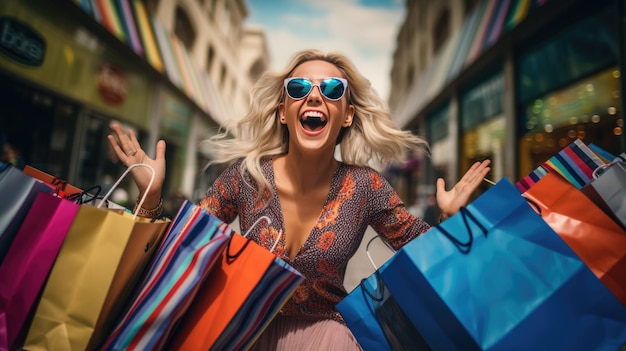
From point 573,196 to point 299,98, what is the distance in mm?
1253

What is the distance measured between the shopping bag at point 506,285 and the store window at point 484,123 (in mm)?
5862

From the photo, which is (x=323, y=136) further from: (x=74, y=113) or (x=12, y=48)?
(x=74, y=113)

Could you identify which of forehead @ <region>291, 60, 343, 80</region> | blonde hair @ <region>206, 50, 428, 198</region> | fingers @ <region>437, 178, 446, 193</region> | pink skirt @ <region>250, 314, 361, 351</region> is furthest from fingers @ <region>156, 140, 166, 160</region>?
fingers @ <region>437, 178, 446, 193</region>

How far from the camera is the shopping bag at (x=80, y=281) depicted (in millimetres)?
1030

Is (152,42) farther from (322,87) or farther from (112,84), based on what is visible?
(322,87)

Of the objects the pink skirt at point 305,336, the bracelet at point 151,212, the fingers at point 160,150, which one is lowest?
the pink skirt at point 305,336

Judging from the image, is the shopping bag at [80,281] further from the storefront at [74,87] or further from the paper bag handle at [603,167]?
the storefront at [74,87]

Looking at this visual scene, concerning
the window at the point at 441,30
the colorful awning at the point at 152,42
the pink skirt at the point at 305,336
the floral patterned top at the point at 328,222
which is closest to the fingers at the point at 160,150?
the floral patterned top at the point at 328,222

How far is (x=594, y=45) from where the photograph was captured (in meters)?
4.91

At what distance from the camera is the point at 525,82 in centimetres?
662

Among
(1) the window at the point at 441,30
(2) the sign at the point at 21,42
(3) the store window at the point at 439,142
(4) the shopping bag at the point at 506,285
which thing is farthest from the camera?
(1) the window at the point at 441,30

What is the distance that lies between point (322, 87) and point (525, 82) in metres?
6.38

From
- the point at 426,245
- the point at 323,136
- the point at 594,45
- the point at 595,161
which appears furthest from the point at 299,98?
the point at 594,45

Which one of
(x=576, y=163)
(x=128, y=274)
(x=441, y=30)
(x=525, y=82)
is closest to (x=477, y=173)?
(x=576, y=163)
